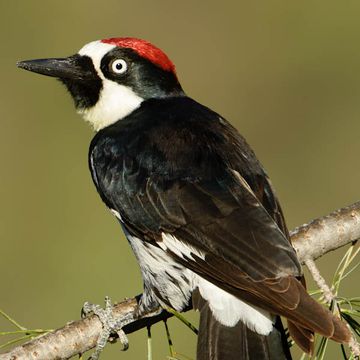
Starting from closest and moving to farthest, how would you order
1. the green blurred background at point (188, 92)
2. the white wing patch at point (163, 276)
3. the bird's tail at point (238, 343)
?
the bird's tail at point (238, 343), the white wing patch at point (163, 276), the green blurred background at point (188, 92)

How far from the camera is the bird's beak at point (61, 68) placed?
17.2 ft

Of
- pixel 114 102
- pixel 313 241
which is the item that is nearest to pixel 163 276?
pixel 313 241

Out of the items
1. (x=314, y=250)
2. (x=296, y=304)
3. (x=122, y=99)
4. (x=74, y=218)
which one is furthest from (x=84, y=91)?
(x=74, y=218)

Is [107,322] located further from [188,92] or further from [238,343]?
[188,92]

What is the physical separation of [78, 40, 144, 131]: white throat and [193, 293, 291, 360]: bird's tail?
1377 mm

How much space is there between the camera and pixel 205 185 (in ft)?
14.5

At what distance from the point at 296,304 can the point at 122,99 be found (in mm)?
1805

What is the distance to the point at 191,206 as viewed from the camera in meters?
4.34

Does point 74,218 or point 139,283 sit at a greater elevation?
point 74,218

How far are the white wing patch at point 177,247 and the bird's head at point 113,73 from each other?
1.01m

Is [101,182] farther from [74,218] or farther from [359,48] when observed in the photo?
[359,48]

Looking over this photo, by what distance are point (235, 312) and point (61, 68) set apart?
1.71 meters

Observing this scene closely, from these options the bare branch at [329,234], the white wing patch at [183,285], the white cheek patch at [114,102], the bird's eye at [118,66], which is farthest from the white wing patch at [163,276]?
the bird's eye at [118,66]

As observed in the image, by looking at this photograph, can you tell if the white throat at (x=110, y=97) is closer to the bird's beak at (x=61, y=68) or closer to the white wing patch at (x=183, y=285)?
the bird's beak at (x=61, y=68)
